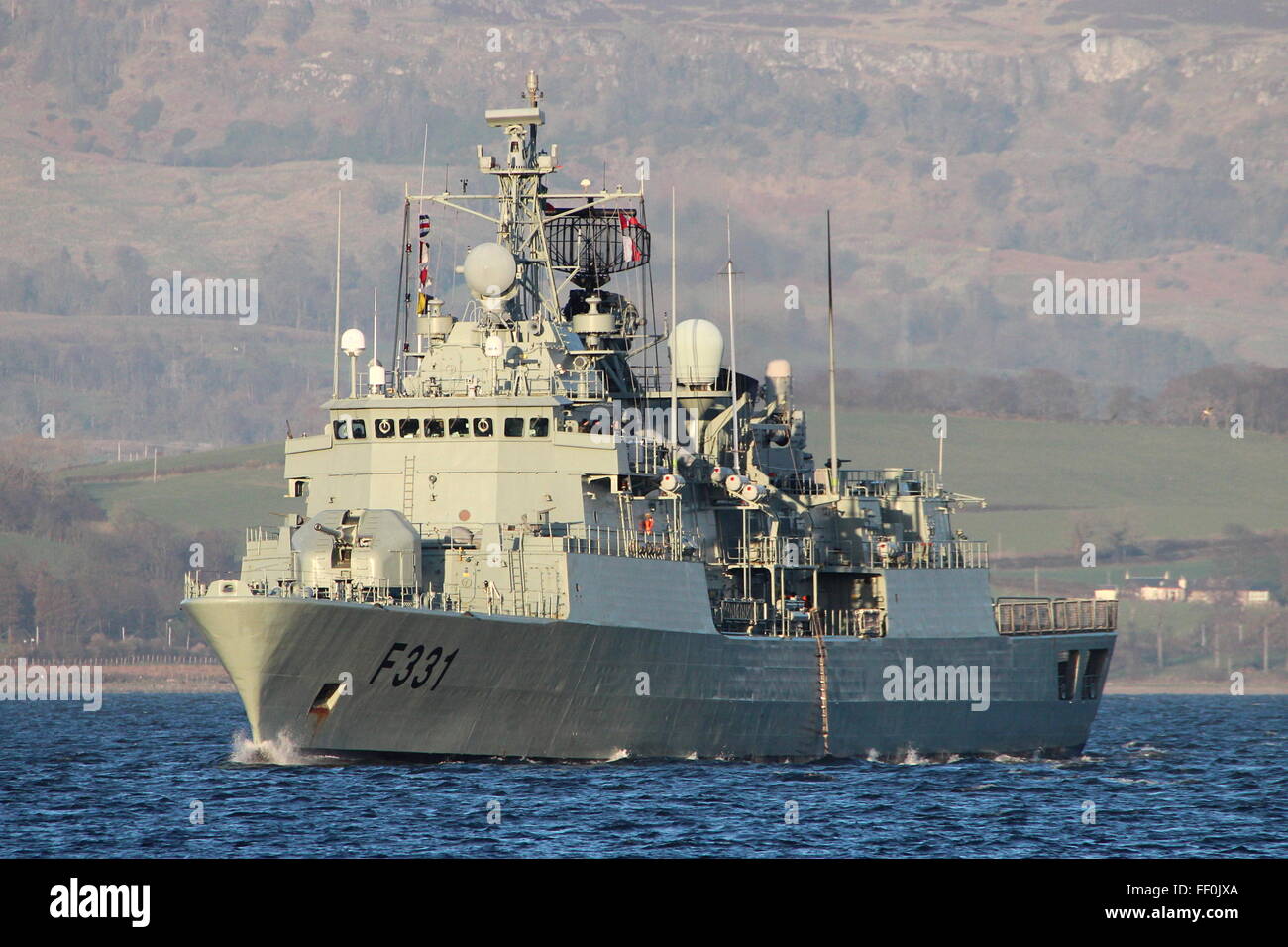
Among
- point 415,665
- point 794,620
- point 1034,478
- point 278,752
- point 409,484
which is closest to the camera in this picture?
point 415,665

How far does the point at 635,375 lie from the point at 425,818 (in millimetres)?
15895

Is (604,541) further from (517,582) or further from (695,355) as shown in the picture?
(695,355)

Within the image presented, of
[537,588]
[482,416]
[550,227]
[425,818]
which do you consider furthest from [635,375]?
[425,818]

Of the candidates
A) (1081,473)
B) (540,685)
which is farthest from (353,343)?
(1081,473)

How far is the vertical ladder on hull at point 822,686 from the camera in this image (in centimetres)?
3859

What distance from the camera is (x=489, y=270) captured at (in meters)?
36.4

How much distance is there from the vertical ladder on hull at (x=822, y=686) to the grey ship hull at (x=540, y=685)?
4.1 inches

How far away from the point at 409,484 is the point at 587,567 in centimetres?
419

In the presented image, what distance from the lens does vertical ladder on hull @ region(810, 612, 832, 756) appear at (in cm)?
3859

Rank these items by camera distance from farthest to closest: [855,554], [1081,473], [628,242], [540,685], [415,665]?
[1081,473] → [855,554] → [628,242] → [540,685] → [415,665]

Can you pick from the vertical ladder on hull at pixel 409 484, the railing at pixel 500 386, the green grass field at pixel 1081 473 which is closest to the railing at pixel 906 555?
the railing at pixel 500 386

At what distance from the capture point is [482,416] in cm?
3534

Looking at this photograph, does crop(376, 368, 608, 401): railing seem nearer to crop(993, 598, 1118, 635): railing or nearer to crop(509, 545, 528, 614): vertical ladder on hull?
crop(509, 545, 528, 614): vertical ladder on hull

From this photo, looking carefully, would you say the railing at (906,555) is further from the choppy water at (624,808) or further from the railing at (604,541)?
the railing at (604,541)
